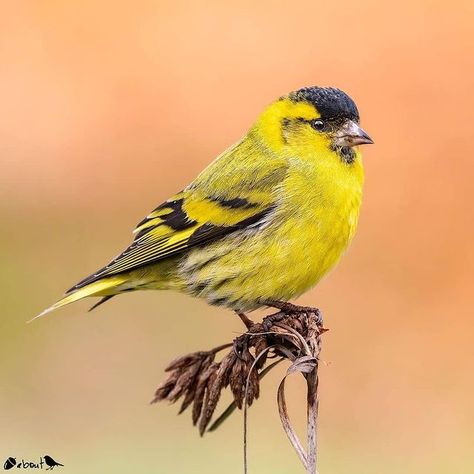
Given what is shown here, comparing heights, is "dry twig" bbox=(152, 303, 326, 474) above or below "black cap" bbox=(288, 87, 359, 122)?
below

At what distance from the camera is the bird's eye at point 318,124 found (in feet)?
17.3

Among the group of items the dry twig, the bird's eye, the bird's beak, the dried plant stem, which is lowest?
the dried plant stem

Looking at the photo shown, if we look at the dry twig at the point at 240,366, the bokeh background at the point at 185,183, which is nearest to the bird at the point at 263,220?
the dry twig at the point at 240,366

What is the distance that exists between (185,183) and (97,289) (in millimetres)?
5851

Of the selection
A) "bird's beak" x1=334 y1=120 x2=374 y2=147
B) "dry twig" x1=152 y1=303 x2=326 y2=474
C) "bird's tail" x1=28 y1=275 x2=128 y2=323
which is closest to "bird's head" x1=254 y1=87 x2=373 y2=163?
"bird's beak" x1=334 y1=120 x2=374 y2=147

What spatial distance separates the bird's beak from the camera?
515cm

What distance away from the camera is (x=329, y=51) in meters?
13.0

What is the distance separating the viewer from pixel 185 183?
10891 mm

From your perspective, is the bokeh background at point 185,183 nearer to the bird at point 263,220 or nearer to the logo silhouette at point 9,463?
the logo silhouette at point 9,463

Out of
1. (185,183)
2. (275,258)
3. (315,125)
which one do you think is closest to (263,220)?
(275,258)

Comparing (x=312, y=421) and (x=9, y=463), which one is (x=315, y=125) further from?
(x=312, y=421)

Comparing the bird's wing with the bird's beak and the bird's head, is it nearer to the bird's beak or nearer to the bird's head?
the bird's head

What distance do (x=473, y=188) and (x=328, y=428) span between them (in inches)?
150

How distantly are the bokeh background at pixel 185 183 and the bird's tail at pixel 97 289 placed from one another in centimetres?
155
